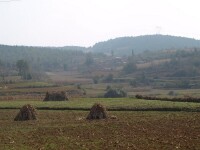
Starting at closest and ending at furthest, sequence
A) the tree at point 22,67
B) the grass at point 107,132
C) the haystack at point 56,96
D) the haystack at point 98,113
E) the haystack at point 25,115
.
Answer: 1. the grass at point 107,132
2. the haystack at point 98,113
3. the haystack at point 25,115
4. the haystack at point 56,96
5. the tree at point 22,67

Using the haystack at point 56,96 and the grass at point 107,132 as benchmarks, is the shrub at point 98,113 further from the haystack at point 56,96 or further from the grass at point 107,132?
the haystack at point 56,96

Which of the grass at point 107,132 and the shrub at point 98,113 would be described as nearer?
the grass at point 107,132

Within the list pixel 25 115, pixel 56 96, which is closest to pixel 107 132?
pixel 25 115

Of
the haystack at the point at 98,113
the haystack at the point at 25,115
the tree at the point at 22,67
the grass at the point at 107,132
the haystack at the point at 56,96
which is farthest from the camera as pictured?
the tree at the point at 22,67

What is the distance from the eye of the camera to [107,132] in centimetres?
3131

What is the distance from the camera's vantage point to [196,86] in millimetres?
138750

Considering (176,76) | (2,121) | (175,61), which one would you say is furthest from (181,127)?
(175,61)

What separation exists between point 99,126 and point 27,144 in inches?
353

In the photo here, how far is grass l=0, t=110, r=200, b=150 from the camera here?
25906 millimetres

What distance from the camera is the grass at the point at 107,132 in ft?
85.0

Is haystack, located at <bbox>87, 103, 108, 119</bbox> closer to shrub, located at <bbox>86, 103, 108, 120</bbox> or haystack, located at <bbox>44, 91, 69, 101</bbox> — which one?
shrub, located at <bbox>86, 103, 108, 120</bbox>

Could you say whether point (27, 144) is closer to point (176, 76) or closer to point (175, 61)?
point (176, 76)

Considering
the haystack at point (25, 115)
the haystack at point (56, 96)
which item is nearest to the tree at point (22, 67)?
the haystack at point (56, 96)

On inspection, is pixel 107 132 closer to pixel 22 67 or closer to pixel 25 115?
pixel 25 115
